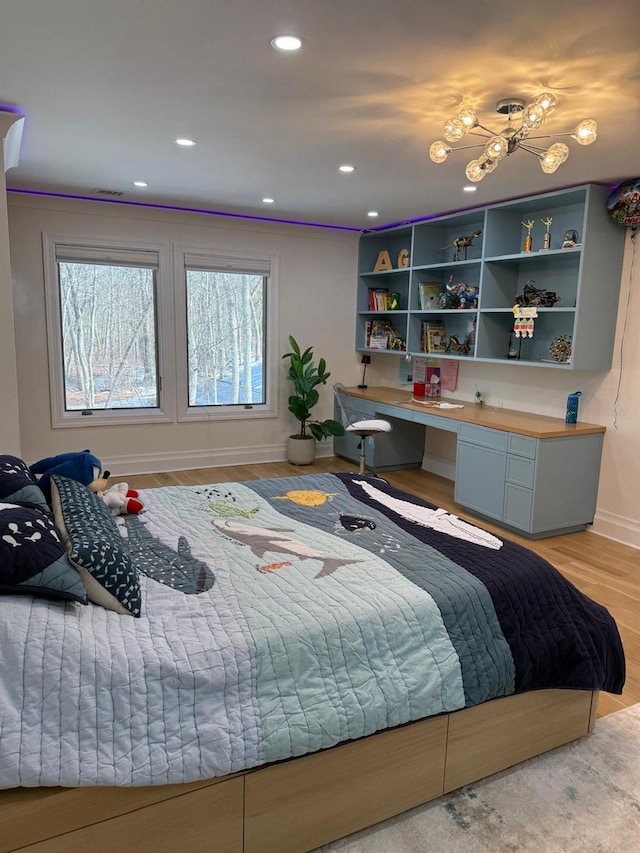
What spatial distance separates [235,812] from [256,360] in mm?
4959

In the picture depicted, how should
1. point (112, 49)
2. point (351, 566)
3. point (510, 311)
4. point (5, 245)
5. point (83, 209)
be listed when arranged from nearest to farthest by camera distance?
point (351, 566) → point (112, 49) → point (5, 245) → point (510, 311) → point (83, 209)

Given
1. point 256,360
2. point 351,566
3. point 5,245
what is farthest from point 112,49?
point 256,360

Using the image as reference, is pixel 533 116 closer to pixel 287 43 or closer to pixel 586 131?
pixel 586 131

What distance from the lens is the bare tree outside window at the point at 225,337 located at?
5785 millimetres

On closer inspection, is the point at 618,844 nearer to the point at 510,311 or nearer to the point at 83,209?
the point at 510,311

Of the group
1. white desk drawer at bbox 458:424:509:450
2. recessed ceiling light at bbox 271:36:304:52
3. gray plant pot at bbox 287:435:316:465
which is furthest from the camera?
gray plant pot at bbox 287:435:316:465

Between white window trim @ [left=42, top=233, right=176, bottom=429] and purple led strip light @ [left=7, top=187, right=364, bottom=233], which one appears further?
white window trim @ [left=42, top=233, right=176, bottom=429]

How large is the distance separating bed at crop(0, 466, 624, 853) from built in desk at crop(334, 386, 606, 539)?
1.90 m

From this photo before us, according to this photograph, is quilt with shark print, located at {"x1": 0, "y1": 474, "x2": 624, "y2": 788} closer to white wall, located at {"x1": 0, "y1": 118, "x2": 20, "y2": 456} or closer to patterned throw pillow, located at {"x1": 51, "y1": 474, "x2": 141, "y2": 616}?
patterned throw pillow, located at {"x1": 51, "y1": 474, "x2": 141, "y2": 616}

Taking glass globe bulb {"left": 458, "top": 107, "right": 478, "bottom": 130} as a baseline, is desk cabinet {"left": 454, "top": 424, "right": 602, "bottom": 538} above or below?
below

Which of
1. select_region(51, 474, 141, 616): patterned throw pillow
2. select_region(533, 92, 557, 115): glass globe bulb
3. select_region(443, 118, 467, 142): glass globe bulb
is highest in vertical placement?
select_region(533, 92, 557, 115): glass globe bulb

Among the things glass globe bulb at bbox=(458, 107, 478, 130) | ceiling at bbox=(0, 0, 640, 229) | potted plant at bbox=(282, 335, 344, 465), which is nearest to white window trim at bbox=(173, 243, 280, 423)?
potted plant at bbox=(282, 335, 344, 465)

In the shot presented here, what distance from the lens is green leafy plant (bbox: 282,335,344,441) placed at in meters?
5.98

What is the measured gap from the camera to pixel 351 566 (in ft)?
6.93
